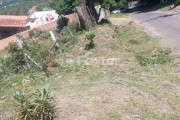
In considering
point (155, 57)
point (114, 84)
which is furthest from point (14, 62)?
point (155, 57)

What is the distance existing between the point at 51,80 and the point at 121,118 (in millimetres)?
4444

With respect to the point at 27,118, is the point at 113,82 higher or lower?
lower

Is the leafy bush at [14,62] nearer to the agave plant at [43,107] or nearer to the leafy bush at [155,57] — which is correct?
the leafy bush at [155,57]

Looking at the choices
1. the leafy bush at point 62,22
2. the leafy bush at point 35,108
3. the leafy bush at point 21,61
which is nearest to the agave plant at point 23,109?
the leafy bush at point 35,108

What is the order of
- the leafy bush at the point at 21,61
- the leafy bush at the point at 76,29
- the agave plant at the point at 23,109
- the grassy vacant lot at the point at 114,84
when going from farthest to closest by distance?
the leafy bush at the point at 76,29 < the leafy bush at the point at 21,61 < the grassy vacant lot at the point at 114,84 < the agave plant at the point at 23,109

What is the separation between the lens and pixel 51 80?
37.2 ft

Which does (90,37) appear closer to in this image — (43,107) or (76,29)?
(76,29)

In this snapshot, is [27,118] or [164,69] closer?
[27,118]

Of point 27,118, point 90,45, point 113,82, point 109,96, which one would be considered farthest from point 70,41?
point 27,118

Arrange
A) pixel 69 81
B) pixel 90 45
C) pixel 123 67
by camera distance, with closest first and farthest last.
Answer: pixel 69 81
pixel 123 67
pixel 90 45

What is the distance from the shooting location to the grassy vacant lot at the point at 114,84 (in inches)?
308

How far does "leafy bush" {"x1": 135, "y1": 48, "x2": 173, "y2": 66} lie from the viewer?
489 inches

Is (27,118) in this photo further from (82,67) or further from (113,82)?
(82,67)

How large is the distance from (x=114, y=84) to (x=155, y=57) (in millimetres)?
4150
